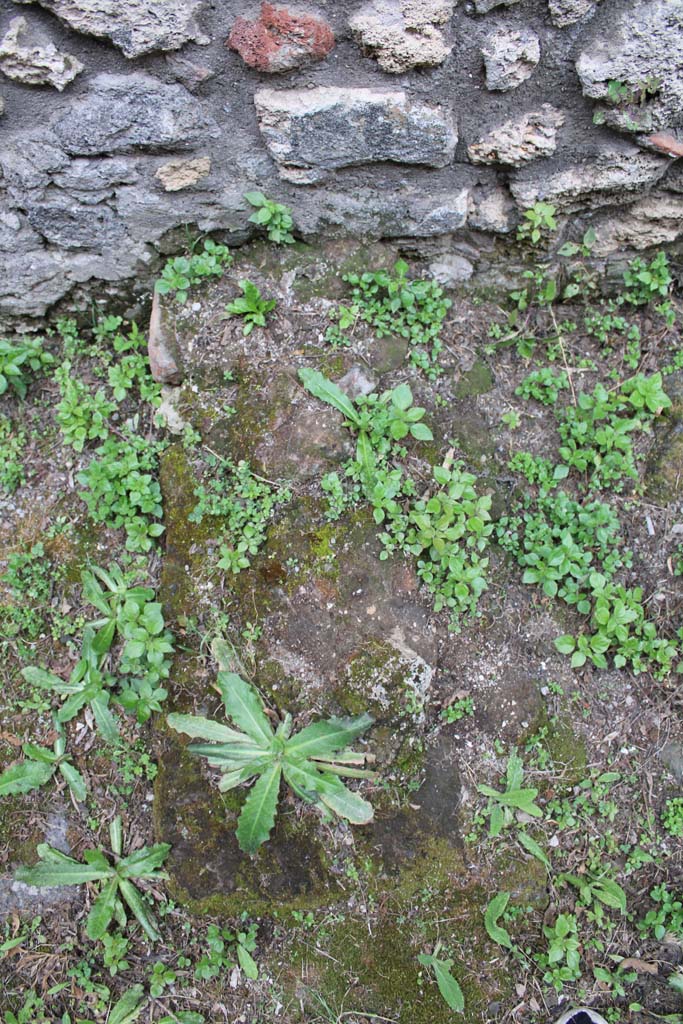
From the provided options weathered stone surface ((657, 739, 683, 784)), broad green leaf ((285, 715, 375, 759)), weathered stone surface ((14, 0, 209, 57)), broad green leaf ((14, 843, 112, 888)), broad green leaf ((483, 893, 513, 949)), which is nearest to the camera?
weathered stone surface ((14, 0, 209, 57))

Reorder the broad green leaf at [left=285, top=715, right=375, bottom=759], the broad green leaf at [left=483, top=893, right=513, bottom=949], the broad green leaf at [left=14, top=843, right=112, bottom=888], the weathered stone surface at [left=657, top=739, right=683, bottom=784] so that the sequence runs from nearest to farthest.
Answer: the broad green leaf at [left=285, top=715, right=375, bottom=759]
the broad green leaf at [left=483, top=893, right=513, bottom=949]
the broad green leaf at [left=14, top=843, right=112, bottom=888]
the weathered stone surface at [left=657, top=739, right=683, bottom=784]

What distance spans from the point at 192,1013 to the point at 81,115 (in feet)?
9.75

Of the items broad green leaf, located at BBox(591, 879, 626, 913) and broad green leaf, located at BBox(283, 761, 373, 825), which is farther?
broad green leaf, located at BBox(591, 879, 626, 913)

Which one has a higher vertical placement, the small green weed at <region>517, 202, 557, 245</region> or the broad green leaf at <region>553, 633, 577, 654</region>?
the small green weed at <region>517, 202, 557, 245</region>

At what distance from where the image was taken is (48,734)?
2.52 m

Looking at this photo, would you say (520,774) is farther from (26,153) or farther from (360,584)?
(26,153)

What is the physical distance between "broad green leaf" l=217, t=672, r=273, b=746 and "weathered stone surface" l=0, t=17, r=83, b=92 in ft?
6.37

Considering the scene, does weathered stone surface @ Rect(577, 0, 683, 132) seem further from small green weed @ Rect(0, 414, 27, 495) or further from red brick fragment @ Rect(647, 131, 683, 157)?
small green weed @ Rect(0, 414, 27, 495)

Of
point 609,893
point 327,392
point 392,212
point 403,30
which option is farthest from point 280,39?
point 609,893

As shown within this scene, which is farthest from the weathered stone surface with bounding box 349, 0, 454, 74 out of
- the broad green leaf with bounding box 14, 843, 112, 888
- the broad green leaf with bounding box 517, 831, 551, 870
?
the broad green leaf with bounding box 14, 843, 112, 888

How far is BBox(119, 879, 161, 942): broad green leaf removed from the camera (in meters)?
2.38

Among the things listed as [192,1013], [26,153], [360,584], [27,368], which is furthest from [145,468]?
[192,1013]

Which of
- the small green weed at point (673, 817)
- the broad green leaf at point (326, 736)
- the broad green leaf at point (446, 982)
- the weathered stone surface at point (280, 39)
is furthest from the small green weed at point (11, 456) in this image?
the small green weed at point (673, 817)

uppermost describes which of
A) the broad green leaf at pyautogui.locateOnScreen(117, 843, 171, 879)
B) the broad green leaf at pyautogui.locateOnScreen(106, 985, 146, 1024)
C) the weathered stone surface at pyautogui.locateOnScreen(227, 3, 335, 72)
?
the weathered stone surface at pyautogui.locateOnScreen(227, 3, 335, 72)
